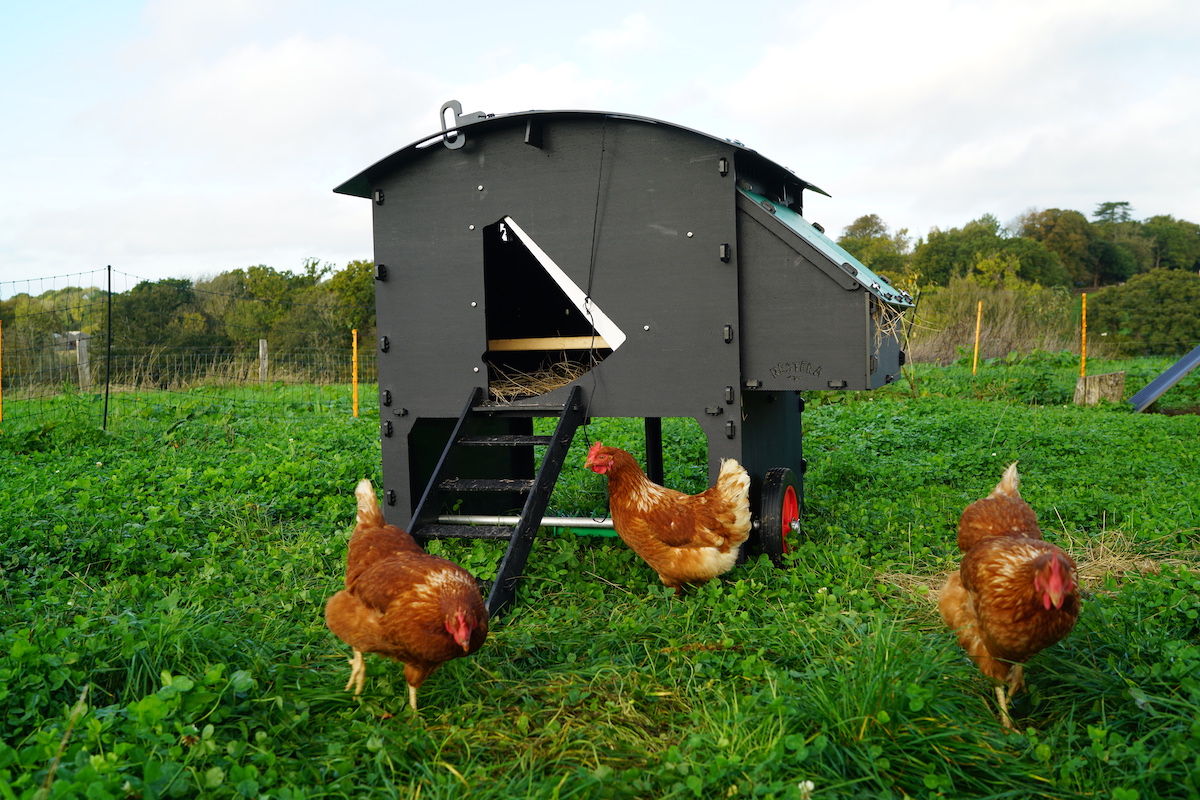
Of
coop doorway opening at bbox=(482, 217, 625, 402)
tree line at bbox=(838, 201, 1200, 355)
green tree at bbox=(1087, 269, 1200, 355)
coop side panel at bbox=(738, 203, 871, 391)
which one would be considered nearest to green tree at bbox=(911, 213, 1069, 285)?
tree line at bbox=(838, 201, 1200, 355)

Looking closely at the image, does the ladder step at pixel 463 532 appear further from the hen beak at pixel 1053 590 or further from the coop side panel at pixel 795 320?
the hen beak at pixel 1053 590

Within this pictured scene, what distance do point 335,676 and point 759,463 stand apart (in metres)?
2.67

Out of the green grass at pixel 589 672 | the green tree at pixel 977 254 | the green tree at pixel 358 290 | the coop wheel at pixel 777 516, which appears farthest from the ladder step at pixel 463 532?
the green tree at pixel 977 254

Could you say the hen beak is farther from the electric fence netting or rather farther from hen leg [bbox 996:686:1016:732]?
the electric fence netting

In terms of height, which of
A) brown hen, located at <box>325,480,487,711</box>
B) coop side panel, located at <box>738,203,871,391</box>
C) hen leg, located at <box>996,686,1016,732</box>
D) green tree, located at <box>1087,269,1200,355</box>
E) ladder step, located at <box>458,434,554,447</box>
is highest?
green tree, located at <box>1087,269,1200,355</box>

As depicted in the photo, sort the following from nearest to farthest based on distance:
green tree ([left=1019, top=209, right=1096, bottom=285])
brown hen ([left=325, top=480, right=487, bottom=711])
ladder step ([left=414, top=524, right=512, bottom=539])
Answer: brown hen ([left=325, top=480, right=487, bottom=711]) < ladder step ([left=414, top=524, right=512, bottom=539]) < green tree ([left=1019, top=209, right=1096, bottom=285])

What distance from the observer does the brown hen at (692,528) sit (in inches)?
145

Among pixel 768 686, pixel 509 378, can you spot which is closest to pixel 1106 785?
pixel 768 686

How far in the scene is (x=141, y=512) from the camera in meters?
4.82

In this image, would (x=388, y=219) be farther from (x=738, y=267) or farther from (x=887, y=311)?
(x=887, y=311)

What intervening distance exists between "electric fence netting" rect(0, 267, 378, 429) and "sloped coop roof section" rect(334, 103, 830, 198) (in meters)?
4.05

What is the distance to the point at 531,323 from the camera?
563 cm

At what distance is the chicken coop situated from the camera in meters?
3.79

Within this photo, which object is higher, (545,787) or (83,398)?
(83,398)
